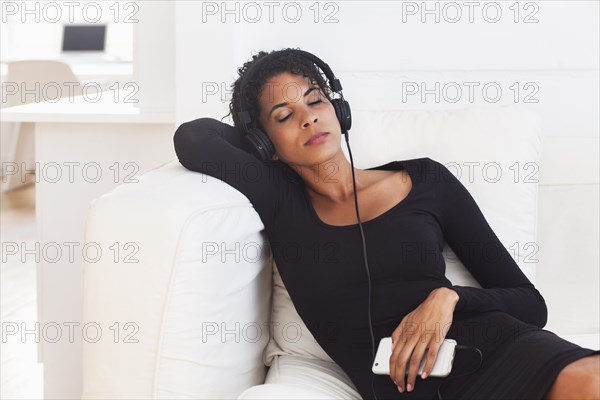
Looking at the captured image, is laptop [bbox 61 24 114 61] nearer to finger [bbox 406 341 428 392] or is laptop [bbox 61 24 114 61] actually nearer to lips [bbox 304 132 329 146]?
lips [bbox 304 132 329 146]

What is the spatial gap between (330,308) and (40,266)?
3.77ft

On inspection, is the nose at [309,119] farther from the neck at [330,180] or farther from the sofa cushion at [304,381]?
the sofa cushion at [304,381]

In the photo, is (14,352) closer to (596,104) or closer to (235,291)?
(235,291)

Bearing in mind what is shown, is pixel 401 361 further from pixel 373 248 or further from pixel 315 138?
pixel 315 138

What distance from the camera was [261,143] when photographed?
1646 millimetres

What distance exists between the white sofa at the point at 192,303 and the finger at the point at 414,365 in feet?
0.44

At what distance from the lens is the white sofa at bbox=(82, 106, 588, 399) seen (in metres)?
1.30

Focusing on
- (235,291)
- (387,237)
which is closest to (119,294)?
(235,291)

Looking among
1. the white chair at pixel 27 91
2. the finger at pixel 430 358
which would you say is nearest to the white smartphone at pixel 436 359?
the finger at pixel 430 358

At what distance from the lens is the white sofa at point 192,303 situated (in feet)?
4.28

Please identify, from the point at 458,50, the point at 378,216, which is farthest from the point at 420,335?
the point at 458,50

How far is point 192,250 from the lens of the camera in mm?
1322

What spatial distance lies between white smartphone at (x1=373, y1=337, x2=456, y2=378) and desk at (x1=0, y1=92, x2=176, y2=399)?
3.55ft

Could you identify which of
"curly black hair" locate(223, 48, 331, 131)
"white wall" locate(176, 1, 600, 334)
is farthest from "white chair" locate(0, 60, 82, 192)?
"curly black hair" locate(223, 48, 331, 131)
